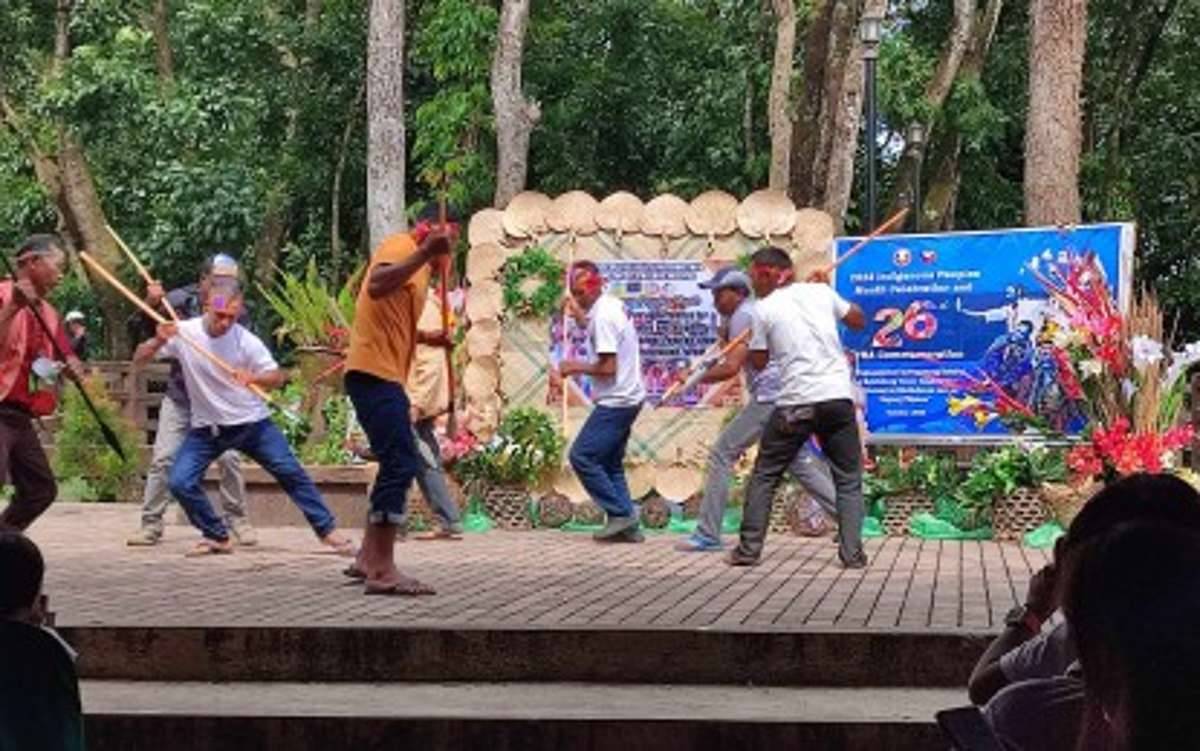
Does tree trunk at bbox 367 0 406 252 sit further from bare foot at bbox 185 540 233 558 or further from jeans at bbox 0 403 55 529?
jeans at bbox 0 403 55 529

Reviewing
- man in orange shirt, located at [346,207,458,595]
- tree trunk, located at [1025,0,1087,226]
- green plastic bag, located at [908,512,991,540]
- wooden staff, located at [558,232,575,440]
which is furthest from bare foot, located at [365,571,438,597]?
tree trunk, located at [1025,0,1087,226]

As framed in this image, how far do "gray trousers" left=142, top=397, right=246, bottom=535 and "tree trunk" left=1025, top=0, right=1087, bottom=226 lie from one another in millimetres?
7137

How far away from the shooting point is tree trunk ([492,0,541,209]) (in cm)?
2148

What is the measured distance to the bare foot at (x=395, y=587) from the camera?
8.73m

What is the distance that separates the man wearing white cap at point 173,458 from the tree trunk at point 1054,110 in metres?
6.99

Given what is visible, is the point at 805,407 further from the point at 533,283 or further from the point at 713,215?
the point at 533,283

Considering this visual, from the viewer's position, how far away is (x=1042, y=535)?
42.4 ft

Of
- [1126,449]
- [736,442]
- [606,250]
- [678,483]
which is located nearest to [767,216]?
[606,250]

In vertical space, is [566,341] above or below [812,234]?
below

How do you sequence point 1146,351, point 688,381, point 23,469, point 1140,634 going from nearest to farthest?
point 1140,634, point 23,469, point 1146,351, point 688,381

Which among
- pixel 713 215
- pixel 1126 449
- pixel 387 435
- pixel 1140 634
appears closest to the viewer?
pixel 1140 634

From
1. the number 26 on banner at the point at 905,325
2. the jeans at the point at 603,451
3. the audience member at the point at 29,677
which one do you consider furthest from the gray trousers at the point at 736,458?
the audience member at the point at 29,677

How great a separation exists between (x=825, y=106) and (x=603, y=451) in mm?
6477

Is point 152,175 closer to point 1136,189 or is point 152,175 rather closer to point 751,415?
point 1136,189
